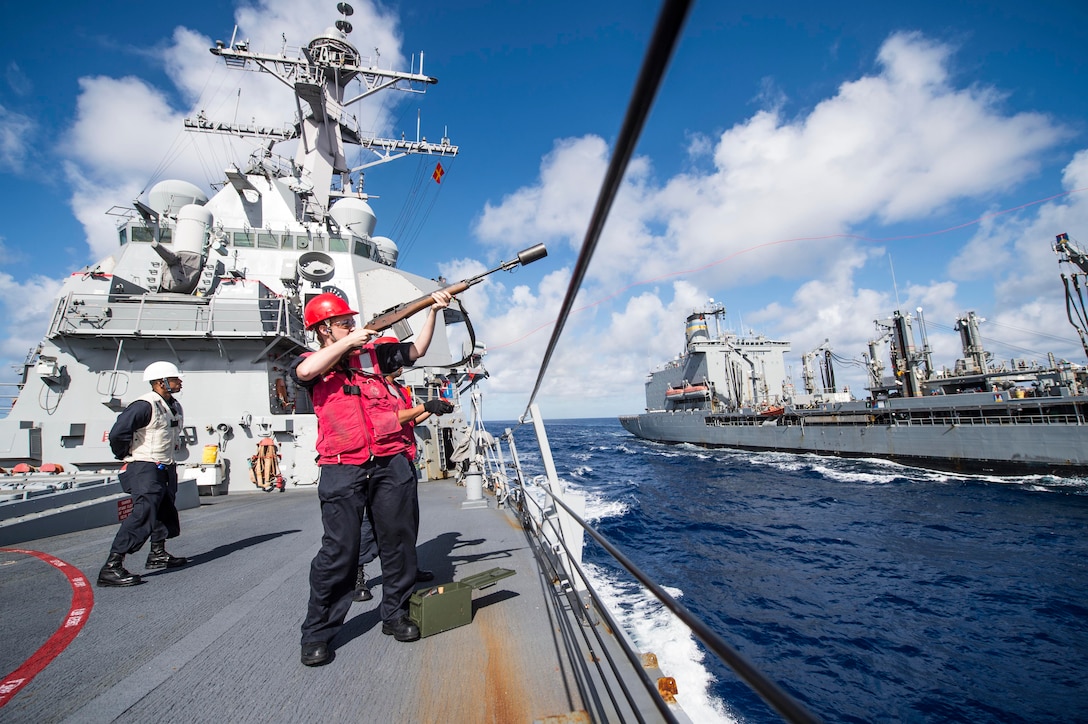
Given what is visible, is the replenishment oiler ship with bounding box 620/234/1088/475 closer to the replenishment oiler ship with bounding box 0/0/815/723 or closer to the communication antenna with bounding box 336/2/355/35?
the replenishment oiler ship with bounding box 0/0/815/723

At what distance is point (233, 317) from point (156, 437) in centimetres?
756

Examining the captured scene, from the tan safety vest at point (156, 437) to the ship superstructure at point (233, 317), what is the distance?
2.67 m

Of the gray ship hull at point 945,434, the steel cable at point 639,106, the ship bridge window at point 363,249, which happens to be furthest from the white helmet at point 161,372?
the gray ship hull at point 945,434

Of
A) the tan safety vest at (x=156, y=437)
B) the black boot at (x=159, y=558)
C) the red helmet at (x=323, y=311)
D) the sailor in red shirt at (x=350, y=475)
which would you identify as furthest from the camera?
the black boot at (x=159, y=558)

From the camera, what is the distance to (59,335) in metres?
9.15

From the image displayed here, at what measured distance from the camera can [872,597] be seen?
6.37 m

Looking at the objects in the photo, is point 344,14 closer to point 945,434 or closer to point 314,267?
point 314,267

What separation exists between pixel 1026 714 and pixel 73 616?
727 cm

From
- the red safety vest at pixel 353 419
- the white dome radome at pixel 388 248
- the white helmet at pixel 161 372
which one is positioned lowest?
the red safety vest at pixel 353 419

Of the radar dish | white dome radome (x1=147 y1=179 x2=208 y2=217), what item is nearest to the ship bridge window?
the radar dish

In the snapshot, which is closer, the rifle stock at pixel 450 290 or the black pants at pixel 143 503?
the rifle stock at pixel 450 290

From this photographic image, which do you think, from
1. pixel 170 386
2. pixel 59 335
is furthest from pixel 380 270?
pixel 170 386

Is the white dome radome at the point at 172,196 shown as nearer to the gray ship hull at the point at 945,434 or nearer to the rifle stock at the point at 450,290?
the rifle stock at the point at 450,290

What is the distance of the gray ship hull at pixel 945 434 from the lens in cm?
1608
